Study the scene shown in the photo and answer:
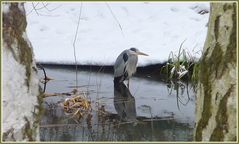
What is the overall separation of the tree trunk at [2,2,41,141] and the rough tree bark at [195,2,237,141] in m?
0.50

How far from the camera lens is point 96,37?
6.90 meters

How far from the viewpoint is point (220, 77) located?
132 centimetres

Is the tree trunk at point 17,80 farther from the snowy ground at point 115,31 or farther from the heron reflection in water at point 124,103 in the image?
the snowy ground at point 115,31

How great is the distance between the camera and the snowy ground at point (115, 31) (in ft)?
20.3

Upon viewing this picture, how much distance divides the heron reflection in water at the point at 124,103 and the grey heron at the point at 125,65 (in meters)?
0.10

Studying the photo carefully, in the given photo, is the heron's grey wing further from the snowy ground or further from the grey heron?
the snowy ground

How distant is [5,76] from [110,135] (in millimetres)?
2181

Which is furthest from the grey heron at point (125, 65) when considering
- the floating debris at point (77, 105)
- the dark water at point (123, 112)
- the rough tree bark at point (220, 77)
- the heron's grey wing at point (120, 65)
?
the rough tree bark at point (220, 77)

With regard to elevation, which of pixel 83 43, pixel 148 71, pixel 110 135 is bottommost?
pixel 110 135

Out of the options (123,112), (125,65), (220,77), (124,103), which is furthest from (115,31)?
(220,77)

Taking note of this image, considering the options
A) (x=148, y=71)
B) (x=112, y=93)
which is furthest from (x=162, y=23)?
(x=112, y=93)

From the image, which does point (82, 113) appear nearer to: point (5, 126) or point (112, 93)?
point (112, 93)

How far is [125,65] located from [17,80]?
4.44 meters

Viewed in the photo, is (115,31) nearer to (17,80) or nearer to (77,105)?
(77,105)
